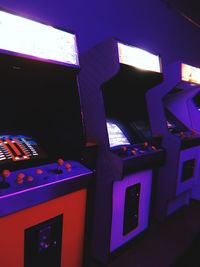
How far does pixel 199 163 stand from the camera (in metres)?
3.13

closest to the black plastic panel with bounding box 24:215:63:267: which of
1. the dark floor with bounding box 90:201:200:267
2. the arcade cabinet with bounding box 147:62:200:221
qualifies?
the dark floor with bounding box 90:201:200:267

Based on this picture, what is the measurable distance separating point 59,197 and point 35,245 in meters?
0.25

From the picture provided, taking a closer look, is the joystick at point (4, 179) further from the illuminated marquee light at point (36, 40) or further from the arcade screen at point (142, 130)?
the arcade screen at point (142, 130)

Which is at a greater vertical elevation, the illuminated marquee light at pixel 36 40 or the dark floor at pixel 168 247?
the illuminated marquee light at pixel 36 40

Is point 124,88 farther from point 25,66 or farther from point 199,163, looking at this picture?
point 199,163

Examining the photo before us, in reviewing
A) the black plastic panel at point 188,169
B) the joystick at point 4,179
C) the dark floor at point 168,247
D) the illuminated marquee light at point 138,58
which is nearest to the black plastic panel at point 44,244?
the joystick at point 4,179

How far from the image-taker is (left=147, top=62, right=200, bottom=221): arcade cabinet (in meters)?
2.60

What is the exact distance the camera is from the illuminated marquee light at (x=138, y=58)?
1.79 m

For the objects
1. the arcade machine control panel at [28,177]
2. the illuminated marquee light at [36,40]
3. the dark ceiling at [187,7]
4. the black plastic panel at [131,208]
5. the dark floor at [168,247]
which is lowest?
the dark floor at [168,247]

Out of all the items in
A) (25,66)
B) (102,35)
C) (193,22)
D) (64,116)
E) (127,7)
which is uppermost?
(193,22)

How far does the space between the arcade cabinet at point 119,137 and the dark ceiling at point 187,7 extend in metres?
1.58

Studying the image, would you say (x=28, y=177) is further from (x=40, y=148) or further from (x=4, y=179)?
(x=40, y=148)

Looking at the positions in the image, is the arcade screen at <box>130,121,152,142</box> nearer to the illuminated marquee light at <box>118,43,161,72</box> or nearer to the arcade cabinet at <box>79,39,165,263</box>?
the arcade cabinet at <box>79,39,165,263</box>

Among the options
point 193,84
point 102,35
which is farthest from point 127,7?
point 193,84
